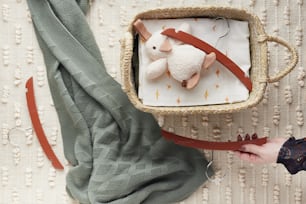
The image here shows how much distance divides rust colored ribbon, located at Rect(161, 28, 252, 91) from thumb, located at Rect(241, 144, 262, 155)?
5.7 inches

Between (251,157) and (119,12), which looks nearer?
(251,157)

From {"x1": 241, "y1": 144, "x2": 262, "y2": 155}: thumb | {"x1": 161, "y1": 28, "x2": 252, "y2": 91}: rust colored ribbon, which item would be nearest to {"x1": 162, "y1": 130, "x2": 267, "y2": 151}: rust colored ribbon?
{"x1": 241, "y1": 144, "x2": 262, "y2": 155}: thumb

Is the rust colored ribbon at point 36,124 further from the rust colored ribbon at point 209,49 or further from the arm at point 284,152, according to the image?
the arm at point 284,152

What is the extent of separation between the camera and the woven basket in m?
1.26

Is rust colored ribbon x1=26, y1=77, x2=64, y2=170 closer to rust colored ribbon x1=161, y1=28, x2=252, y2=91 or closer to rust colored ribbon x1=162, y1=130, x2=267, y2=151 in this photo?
rust colored ribbon x1=162, y1=130, x2=267, y2=151

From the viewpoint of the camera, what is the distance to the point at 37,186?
1.45m

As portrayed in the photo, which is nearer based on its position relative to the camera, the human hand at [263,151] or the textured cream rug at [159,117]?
the human hand at [263,151]

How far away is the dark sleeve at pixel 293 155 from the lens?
1.25 meters

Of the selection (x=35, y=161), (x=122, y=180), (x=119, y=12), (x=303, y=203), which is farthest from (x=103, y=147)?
(x=303, y=203)

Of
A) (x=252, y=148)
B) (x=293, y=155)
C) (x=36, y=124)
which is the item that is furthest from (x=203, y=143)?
(x=36, y=124)

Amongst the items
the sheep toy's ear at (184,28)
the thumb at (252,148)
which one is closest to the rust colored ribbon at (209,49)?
the sheep toy's ear at (184,28)

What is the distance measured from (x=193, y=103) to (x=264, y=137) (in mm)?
209

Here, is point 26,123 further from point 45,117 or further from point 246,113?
point 246,113

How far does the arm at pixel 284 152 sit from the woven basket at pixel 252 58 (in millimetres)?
115
